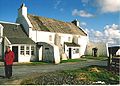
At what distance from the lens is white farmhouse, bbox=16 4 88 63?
35375 millimetres

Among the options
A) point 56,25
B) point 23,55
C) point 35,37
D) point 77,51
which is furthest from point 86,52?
point 23,55

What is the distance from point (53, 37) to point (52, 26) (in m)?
3.00

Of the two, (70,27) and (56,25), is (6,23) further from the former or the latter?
(70,27)

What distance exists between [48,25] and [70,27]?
890 centimetres

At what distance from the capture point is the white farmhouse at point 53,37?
3538 cm

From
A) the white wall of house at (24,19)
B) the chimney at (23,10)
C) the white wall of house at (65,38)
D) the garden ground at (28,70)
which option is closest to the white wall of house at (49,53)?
the white wall of house at (24,19)

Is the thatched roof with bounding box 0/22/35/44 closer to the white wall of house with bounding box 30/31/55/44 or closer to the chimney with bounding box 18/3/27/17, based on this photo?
the white wall of house with bounding box 30/31/55/44

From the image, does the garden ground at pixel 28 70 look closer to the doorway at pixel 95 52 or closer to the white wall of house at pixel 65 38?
the white wall of house at pixel 65 38

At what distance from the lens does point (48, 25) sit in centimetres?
4366

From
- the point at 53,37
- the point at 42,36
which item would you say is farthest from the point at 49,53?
the point at 53,37

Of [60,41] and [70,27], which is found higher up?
Answer: [70,27]

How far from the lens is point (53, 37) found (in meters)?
42.6

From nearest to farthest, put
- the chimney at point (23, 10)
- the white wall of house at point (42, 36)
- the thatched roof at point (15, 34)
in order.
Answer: the thatched roof at point (15, 34) < the white wall of house at point (42, 36) < the chimney at point (23, 10)

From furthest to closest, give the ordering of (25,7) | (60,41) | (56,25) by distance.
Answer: (56,25) → (60,41) → (25,7)
